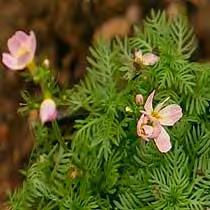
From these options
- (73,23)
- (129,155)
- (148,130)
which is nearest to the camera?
(148,130)

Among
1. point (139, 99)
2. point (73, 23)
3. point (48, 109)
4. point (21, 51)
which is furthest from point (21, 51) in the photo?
point (73, 23)

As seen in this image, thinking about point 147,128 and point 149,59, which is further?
point 149,59

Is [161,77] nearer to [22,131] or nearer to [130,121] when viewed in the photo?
[130,121]

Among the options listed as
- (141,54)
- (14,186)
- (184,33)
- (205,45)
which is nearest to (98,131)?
(141,54)

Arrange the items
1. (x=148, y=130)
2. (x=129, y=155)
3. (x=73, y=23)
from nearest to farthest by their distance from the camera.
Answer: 1. (x=148, y=130)
2. (x=129, y=155)
3. (x=73, y=23)

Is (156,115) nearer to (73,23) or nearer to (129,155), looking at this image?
(129,155)

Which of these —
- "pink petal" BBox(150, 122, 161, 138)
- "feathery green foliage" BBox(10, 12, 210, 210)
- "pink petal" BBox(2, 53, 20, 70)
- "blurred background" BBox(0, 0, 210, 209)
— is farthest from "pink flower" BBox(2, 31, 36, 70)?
"blurred background" BBox(0, 0, 210, 209)

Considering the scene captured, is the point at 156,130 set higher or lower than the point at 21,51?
lower
